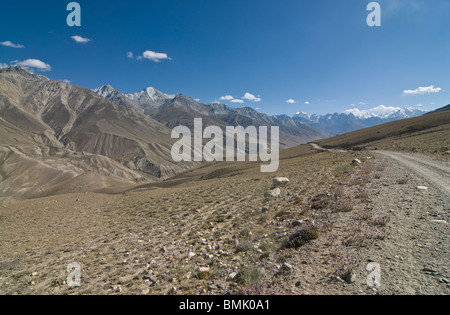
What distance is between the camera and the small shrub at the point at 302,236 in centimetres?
782

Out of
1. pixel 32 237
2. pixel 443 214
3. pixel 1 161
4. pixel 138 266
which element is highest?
pixel 1 161

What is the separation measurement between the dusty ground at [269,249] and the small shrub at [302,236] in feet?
0.64

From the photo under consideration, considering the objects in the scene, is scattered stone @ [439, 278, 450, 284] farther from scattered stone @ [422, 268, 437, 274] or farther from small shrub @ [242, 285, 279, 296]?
small shrub @ [242, 285, 279, 296]

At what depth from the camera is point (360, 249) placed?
6.61m

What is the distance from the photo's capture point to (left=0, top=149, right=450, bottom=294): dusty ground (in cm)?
570

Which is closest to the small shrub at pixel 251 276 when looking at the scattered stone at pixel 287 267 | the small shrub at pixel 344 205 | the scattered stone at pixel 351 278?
the scattered stone at pixel 287 267

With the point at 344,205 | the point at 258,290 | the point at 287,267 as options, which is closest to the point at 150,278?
the point at 258,290

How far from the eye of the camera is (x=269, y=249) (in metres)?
8.05

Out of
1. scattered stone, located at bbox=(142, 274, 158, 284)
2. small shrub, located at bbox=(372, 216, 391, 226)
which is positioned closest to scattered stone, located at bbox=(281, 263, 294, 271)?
small shrub, located at bbox=(372, 216, 391, 226)

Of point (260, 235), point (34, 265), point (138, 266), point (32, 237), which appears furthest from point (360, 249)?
point (32, 237)

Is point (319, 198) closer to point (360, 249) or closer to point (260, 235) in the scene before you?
point (260, 235)

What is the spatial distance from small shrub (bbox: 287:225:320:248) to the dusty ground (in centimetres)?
20

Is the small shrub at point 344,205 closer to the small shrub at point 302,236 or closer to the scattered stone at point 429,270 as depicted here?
the small shrub at point 302,236
